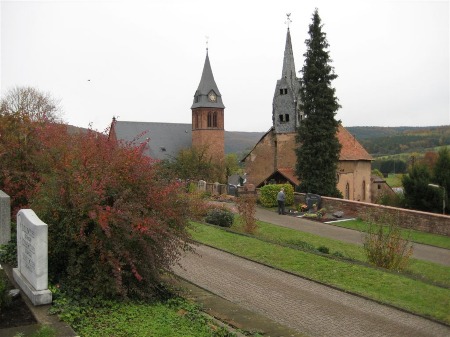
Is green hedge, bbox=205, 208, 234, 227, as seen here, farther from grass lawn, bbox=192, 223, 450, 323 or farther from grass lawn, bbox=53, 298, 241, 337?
grass lawn, bbox=53, 298, 241, 337

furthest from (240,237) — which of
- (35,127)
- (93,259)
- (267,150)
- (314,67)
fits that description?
(267,150)

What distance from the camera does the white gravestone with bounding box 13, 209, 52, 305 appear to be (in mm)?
7434

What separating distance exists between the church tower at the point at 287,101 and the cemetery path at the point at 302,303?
27.1 metres

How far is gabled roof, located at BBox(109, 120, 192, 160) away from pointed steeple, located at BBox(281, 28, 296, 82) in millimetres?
26182

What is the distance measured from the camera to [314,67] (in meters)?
31.2

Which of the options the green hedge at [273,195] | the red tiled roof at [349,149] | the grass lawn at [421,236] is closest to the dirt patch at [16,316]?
the grass lawn at [421,236]

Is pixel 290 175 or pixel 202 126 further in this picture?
pixel 202 126

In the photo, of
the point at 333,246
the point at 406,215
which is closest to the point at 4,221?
the point at 333,246

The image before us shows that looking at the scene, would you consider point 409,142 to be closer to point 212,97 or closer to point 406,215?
point 212,97

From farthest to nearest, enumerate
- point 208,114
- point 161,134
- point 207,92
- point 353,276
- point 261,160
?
1. point 161,134
2. point 208,114
3. point 207,92
4. point 261,160
5. point 353,276

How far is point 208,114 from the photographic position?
221 ft

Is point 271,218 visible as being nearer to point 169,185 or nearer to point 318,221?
point 318,221

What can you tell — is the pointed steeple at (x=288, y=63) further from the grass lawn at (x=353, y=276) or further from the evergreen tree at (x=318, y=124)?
the grass lawn at (x=353, y=276)

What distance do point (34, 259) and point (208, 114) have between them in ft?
198
